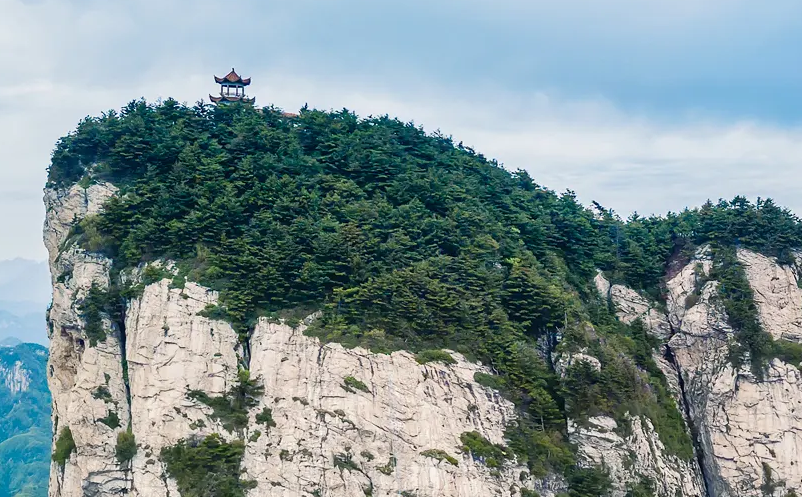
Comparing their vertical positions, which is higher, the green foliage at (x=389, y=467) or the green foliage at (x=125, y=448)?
the green foliage at (x=125, y=448)

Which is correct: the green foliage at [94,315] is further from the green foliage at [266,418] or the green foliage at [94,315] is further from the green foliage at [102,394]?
the green foliage at [266,418]

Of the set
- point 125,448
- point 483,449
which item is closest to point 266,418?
point 125,448

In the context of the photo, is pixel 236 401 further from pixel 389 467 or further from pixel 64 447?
pixel 64 447

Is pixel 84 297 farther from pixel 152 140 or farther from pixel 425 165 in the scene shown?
pixel 425 165

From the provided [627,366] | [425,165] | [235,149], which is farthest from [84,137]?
[627,366]

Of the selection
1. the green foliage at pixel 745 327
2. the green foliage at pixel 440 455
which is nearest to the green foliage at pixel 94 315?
the green foliage at pixel 440 455
